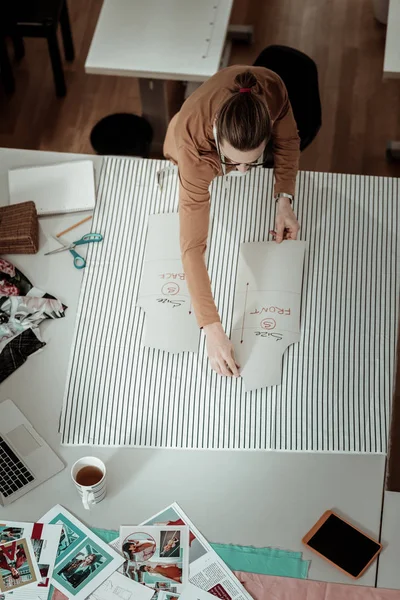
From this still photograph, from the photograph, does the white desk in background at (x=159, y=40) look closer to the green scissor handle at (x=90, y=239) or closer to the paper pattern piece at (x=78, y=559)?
the green scissor handle at (x=90, y=239)

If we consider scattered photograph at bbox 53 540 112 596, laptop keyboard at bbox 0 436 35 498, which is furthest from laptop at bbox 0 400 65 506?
scattered photograph at bbox 53 540 112 596

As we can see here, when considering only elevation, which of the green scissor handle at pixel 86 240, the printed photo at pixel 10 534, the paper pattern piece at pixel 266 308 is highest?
the green scissor handle at pixel 86 240

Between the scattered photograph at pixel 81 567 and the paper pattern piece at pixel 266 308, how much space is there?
574 millimetres

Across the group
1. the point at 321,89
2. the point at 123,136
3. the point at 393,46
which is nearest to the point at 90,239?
the point at 123,136

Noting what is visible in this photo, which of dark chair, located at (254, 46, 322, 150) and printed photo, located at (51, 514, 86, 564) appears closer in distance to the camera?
printed photo, located at (51, 514, 86, 564)

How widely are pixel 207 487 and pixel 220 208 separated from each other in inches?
34.9

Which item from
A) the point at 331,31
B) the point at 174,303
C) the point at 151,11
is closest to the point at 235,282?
the point at 174,303

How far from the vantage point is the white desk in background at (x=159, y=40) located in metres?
2.89

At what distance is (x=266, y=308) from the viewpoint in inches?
86.2

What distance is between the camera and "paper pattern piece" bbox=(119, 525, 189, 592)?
5.97ft

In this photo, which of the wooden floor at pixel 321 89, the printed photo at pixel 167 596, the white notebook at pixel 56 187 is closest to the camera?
the printed photo at pixel 167 596

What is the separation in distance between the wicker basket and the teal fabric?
3.45 ft

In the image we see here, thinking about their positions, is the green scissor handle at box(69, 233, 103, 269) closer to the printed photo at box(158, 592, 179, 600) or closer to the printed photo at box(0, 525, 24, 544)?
the printed photo at box(0, 525, 24, 544)

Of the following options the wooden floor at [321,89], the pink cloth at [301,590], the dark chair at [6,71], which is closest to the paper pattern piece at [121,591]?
the pink cloth at [301,590]
